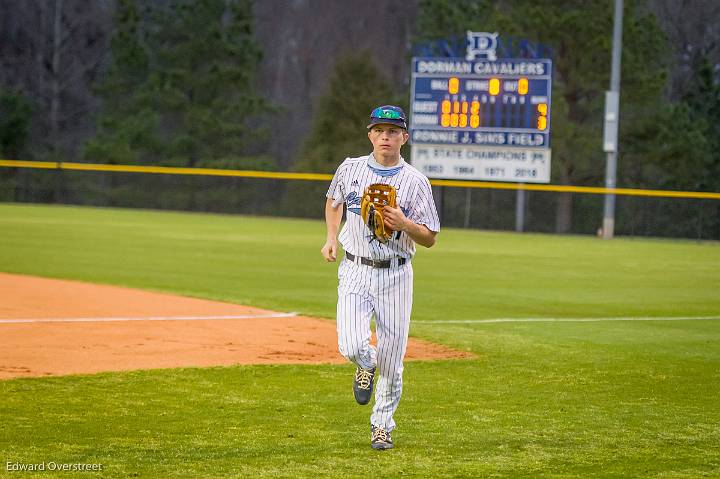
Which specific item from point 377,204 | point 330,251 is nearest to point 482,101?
point 330,251

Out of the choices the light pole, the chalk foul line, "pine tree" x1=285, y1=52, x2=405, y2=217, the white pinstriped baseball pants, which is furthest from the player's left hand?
"pine tree" x1=285, y1=52, x2=405, y2=217

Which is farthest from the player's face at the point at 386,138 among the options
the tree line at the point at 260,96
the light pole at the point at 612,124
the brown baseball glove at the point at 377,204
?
the tree line at the point at 260,96

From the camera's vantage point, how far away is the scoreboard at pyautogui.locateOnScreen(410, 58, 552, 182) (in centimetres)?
3148

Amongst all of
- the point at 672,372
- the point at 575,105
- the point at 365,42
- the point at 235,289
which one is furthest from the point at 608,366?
the point at 365,42

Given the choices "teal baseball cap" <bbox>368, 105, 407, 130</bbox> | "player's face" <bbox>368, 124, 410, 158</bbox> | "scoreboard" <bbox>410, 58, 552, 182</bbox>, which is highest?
"scoreboard" <bbox>410, 58, 552, 182</bbox>

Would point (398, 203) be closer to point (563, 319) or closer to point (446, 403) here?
point (446, 403)

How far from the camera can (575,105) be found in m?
42.1

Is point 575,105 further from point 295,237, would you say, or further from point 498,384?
point 498,384

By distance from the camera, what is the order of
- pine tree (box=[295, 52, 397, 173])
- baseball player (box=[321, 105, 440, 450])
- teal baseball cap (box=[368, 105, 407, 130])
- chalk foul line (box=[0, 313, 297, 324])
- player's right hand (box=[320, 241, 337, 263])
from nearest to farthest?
teal baseball cap (box=[368, 105, 407, 130])
baseball player (box=[321, 105, 440, 450])
player's right hand (box=[320, 241, 337, 263])
chalk foul line (box=[0, 313, 297, 324])
pine tree (box=[295, 52, 397, 173])

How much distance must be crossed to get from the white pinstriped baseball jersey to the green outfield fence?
86.6ft

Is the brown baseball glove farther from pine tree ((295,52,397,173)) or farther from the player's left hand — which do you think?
pine tree ((295,52,397,173))

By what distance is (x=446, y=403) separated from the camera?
7844 mm

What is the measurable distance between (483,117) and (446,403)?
81.1ft

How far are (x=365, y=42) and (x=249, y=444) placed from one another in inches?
2099
